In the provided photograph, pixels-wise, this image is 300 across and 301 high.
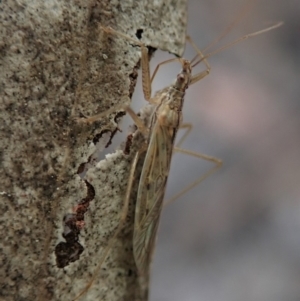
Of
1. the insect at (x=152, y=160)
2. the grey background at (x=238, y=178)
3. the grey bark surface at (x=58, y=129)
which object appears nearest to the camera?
the grey bark surface at (x=58, y=129)

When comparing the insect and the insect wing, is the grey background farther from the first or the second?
the insect wing

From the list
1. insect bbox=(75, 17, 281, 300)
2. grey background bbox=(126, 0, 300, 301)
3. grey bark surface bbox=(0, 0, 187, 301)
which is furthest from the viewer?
grey background bbox=(126, 0, 300, 301)

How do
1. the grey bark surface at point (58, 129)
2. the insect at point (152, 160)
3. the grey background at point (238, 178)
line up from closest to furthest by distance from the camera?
the grey bark surface at point (58, 129)
the insect at point (152, 160)
the grey background at point (238, 178)

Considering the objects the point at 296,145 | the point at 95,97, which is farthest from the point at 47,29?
the point at 296,145

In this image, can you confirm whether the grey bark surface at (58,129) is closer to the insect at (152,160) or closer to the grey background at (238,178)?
the insect at (152,160)

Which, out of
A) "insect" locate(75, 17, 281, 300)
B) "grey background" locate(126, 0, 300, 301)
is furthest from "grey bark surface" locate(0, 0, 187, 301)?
"grey background" locate(126, 0, 300, 301)

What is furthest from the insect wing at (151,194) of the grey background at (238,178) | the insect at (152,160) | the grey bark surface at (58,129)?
the grey background at (238,178)

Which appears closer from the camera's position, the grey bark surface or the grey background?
the grey bark surface
